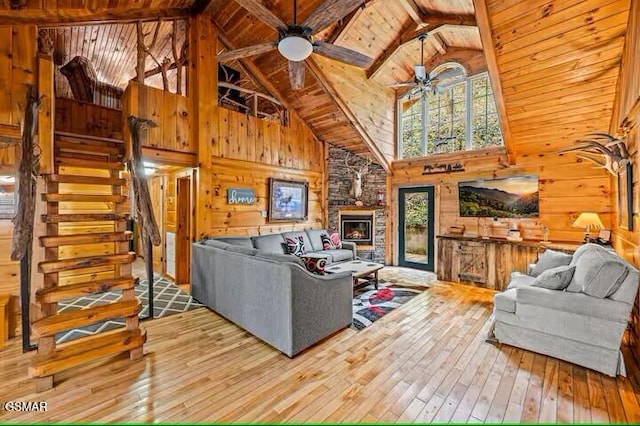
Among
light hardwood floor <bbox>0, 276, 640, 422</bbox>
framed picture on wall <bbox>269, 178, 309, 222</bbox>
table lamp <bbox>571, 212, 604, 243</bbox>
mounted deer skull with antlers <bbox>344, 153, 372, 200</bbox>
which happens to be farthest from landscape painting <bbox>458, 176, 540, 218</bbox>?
framed picture on wall <bbox>269, 178, 309, 222</bbox>

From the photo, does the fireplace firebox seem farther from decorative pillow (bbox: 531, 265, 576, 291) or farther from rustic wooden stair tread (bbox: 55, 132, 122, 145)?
rustic wooden stair tread (bbox: 55, 132, 122, 145)

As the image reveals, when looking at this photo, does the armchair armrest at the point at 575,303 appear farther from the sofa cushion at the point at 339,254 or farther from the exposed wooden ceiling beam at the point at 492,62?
the sofa cushion at the point at 339,254

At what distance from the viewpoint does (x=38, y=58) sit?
132 inches

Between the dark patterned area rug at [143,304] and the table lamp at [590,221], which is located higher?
the table lamp at [590,221]

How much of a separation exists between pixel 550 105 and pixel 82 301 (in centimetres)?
742

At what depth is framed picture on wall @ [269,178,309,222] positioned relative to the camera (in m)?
5.95

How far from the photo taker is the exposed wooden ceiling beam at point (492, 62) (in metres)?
3.33

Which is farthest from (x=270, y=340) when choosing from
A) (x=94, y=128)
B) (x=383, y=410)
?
(x=94, y=128)

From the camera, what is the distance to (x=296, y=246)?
5.70 meters

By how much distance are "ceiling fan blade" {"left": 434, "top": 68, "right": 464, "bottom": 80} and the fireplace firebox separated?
3.41 metres

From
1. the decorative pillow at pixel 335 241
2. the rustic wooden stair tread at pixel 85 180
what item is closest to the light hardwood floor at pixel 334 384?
the rustic wooden stair tread at pixel 85 180

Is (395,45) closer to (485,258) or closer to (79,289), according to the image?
(485,258)

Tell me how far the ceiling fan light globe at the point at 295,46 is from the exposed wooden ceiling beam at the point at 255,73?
2.98 m

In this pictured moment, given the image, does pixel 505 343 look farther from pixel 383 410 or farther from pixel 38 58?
pixel 38 58
